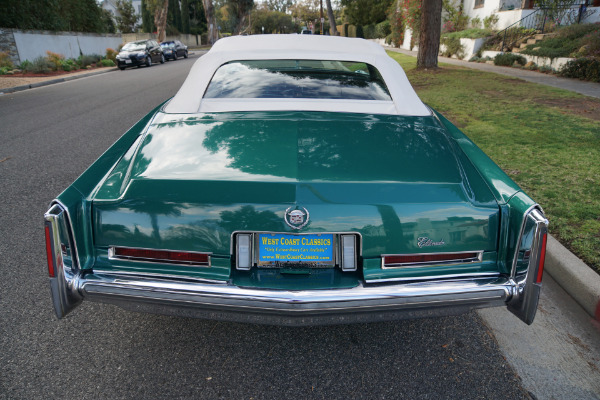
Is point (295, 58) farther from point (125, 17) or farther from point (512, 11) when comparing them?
point (125, 17)

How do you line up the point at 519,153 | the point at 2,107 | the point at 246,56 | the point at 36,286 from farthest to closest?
the point at 2,107 → the point at 519,153 → the point at 246,56 → the point at 36,286

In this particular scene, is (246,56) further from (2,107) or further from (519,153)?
(2,107)

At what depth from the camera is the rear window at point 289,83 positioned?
308 centimetres

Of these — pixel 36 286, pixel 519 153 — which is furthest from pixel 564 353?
pixel 519 153

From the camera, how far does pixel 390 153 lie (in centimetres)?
230

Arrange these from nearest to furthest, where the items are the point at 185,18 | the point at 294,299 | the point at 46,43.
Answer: the point at 294,299 < the point at 46,43 < the point at 185,18

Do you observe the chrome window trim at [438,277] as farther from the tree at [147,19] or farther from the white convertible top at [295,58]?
the tree at [147,19]

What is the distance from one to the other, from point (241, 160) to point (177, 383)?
44.6 inches

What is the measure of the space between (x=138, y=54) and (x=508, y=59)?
1817 cm

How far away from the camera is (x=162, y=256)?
80.0 inches

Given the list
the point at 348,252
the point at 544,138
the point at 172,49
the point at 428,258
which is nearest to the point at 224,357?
the point at 348,252

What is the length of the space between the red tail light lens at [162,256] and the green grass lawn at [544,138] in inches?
106

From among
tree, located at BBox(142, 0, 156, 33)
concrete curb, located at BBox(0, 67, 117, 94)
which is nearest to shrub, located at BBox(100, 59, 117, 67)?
concrete curb, located at BBox(0, 67, 117, 94)

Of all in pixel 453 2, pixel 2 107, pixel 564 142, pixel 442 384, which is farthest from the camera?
pixel 453 2
